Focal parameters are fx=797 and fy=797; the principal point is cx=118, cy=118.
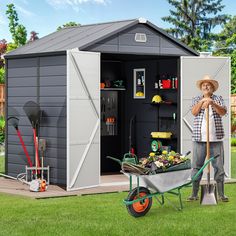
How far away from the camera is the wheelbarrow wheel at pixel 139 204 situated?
30.6ft

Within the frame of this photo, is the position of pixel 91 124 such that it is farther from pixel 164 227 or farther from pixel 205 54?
pixel 164 227

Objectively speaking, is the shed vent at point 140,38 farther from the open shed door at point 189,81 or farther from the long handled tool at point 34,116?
the long handled tool at point 34,116

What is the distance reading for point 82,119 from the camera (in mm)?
12117

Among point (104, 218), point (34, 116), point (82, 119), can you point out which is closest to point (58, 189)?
point (82, 119)

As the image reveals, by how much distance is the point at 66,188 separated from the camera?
473 inches

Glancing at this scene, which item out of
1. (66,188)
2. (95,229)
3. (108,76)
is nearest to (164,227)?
(95,229)

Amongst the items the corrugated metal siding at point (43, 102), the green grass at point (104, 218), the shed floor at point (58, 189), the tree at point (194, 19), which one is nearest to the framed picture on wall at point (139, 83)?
the shed floor at point (58, 189)

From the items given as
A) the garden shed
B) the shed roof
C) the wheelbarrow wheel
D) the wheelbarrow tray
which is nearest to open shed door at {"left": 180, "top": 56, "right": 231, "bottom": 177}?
the garden shed

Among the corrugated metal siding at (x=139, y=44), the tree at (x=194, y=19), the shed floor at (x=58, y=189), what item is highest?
the tree at (x=194, y=19)

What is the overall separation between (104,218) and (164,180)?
85cm

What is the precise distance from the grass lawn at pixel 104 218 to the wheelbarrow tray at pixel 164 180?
34 cm

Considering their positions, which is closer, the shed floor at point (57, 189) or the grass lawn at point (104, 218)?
the grass lawn at point (104, 218)

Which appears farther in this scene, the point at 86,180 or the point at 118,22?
the point at 118,22

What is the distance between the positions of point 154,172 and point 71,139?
2.82 meters
